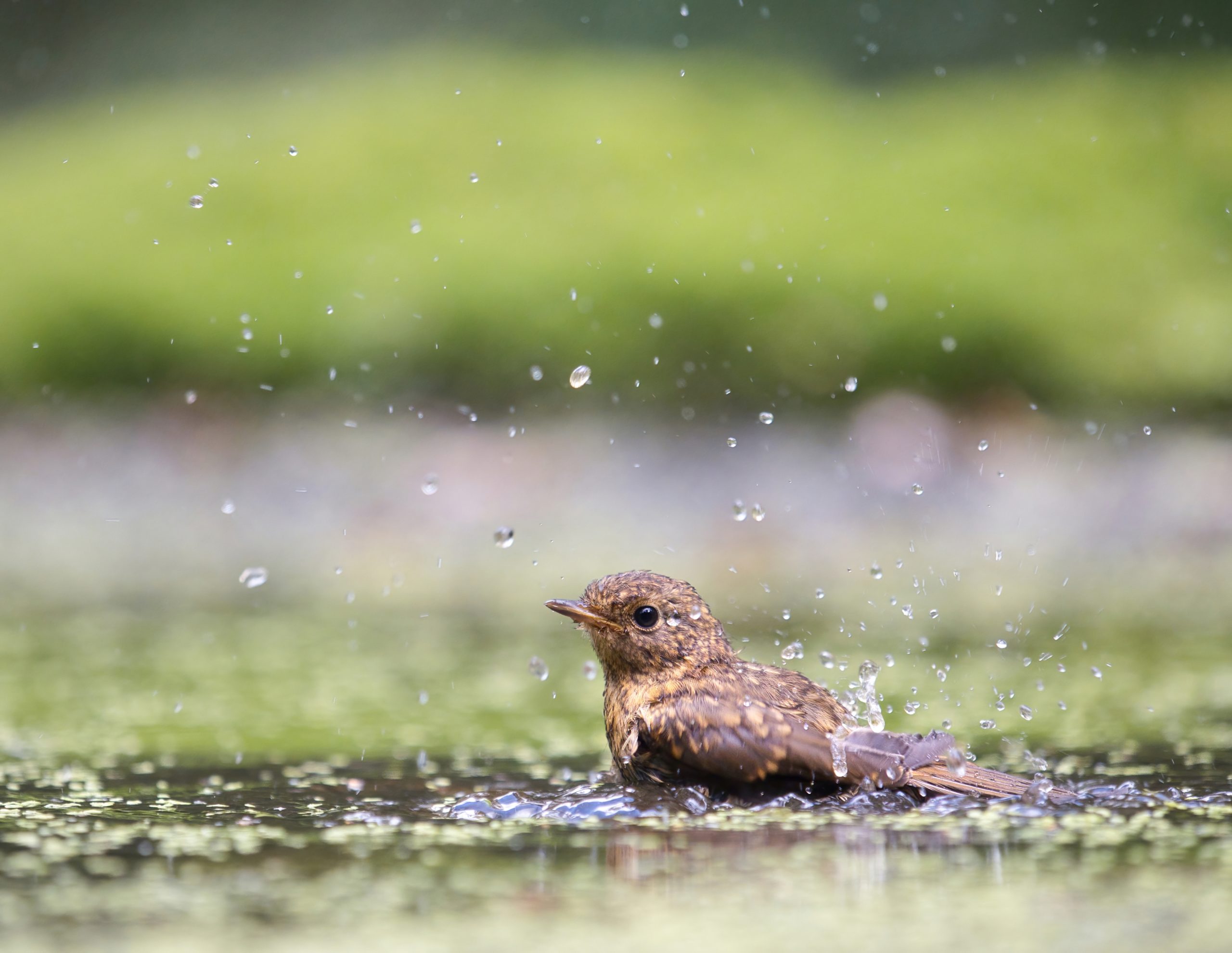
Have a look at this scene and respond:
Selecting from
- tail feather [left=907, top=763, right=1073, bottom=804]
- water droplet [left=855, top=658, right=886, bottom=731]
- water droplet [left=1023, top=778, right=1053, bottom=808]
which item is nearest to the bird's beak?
water droplet [left=855, top=658, right=886, bottom=731]

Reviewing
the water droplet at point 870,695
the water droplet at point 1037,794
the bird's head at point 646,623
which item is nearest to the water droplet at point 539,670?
the bird's head at point 646,623

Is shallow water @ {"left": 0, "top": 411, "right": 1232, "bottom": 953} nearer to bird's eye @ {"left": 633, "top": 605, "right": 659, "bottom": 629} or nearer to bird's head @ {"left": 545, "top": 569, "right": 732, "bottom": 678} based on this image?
bird's head @ {"left": 545, "top": 569, "right": 732, "bottom": 678}

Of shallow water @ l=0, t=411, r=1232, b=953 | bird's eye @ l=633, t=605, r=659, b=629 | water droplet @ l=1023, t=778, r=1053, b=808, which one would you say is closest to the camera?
shallow water @ l=0, t=411, r=1232, b=953

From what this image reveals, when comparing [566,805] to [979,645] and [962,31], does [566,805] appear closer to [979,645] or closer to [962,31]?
[979,645]

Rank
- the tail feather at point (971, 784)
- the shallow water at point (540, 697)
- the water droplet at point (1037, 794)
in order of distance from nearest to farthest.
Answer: the shallow water at point (540, 697), the water droplet at point (1037, 794), the tail feather at point (971, 784)

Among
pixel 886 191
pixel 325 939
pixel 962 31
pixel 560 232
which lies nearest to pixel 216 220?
pixel 560 232

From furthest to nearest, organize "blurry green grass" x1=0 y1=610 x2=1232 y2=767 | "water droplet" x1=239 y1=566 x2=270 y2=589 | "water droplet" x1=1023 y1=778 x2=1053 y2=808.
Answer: "water droplet" x1=239 y1=566 x2=270 y2=589
"blurry green grass" x1=0 y1=610 x2=1232 y2=767
"water droplet" x1=1023 y1=778 x2=1053 y2=808

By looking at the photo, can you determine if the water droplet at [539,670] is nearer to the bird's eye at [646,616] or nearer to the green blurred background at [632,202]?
the bird's eye at [646,616]
